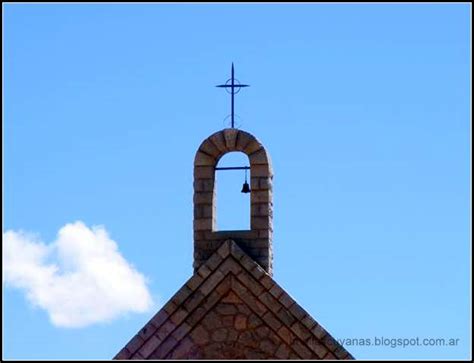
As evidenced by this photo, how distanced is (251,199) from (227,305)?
1.37m

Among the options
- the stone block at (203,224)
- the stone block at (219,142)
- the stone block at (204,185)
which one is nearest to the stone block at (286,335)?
the stone block at (203,224)

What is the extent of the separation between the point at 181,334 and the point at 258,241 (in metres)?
1.45

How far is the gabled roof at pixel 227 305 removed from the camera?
695 inches

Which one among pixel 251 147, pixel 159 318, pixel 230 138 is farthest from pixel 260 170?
pixel 159 318

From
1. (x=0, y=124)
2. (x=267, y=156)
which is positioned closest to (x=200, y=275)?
(x=267, y=156)

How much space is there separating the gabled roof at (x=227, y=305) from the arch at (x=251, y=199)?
0.24m

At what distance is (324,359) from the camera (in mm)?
17484

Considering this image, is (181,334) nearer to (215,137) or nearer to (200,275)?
(200,275)

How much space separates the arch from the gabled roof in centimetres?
24

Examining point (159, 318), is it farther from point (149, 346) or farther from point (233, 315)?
point (233, 315)

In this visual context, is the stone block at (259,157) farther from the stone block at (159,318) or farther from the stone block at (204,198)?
the stone block at (159,318)

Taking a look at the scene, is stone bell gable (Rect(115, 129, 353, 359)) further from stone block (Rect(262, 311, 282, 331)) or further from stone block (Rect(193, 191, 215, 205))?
stone block (Rect(193, 191, 215, 205))

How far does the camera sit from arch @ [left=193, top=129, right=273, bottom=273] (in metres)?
18.4

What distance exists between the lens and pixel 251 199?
18672mm
